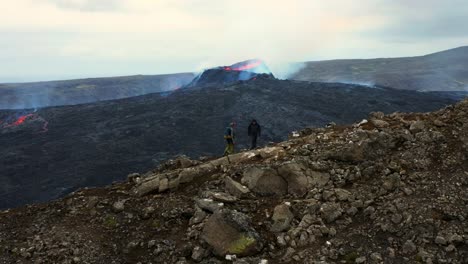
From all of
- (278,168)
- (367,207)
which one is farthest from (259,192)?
(367,207)

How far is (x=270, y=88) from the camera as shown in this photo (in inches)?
2169

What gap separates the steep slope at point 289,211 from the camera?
7.97m

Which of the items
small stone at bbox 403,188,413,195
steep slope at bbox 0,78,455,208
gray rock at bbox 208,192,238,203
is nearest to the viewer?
small stone at bbox 403,188,413,195

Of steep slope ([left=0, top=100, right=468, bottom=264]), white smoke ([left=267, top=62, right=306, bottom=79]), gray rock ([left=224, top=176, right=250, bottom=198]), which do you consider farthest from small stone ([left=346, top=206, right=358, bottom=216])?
white smoke ([left=267, top=62, right=306, bottom=79])

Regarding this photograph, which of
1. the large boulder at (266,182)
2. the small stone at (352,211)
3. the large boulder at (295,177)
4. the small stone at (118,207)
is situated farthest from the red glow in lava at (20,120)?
the small stone at (352,211)

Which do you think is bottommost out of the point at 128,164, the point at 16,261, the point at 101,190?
the point at 128,164

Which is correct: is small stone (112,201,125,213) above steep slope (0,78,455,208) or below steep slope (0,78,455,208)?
above

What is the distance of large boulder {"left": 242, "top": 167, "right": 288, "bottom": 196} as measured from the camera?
32.0 ft

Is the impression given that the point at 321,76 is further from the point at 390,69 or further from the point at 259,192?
the point at 259,192

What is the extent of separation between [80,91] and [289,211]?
340ft

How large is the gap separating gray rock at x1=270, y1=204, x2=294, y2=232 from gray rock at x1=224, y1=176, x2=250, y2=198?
0.98 m

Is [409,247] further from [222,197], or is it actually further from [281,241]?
[222,197]

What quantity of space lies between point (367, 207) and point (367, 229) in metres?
0.65

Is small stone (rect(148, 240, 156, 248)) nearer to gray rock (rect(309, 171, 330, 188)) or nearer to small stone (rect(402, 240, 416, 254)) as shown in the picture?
gray rock (rect(309, 171, 330, 188))
